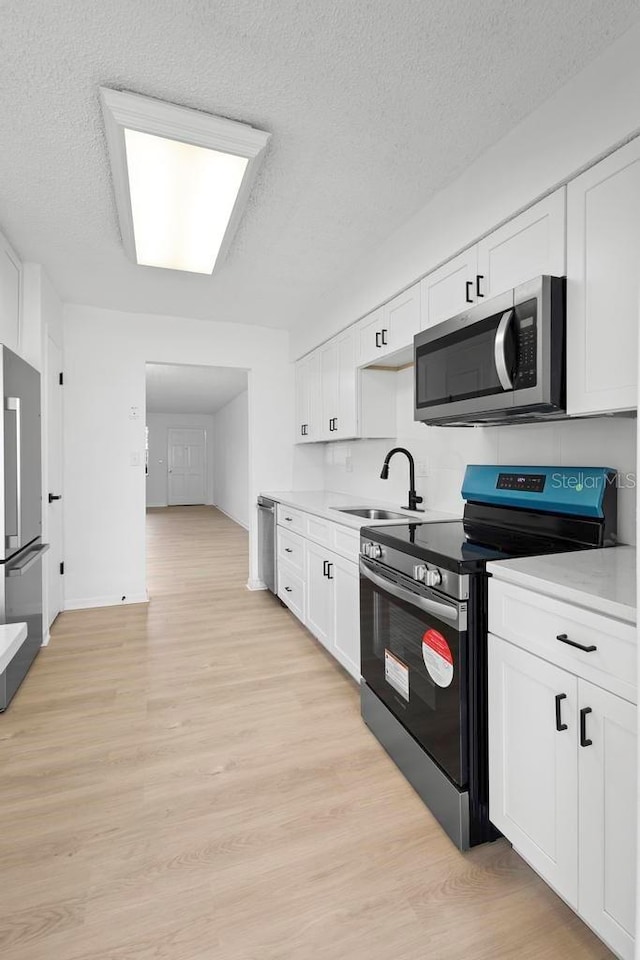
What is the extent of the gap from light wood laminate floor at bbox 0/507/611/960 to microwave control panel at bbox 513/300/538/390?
1.49m

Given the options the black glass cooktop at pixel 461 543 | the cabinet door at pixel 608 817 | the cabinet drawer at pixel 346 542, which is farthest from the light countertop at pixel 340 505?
the cabinet door at pixel 608 817

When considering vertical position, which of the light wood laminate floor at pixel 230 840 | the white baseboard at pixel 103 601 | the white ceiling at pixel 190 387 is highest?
the white ceiling at pixel 190 387

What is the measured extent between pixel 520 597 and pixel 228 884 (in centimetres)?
116

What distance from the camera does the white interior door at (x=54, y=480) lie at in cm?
334

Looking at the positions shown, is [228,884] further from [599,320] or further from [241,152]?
[241,152]

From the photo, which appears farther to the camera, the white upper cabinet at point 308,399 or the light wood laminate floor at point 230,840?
the white upper cabinet at point 308,399

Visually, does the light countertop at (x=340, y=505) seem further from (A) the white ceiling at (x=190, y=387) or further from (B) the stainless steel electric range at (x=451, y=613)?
(A) the white ceiling at (x=190, y=387)

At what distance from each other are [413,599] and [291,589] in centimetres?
196

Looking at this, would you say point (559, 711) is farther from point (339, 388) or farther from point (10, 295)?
point (10, 295)

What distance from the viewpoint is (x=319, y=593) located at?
2955 mm

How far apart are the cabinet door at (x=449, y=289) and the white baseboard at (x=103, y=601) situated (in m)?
3.19

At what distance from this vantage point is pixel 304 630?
11.2 feet

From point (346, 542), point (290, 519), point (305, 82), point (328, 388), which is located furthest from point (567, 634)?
point (328, 388)

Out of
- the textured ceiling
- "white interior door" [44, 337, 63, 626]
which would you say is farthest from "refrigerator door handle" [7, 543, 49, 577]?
the textured ceiling
